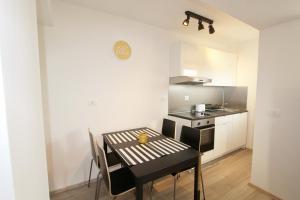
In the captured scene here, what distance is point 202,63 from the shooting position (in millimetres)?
2863

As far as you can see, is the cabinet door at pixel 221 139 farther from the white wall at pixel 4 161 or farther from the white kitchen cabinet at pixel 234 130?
the white wall at pixel 4 161

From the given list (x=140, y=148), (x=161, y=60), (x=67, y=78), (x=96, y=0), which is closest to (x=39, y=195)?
(x=140, y=148)

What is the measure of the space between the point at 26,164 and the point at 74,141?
4.43ft

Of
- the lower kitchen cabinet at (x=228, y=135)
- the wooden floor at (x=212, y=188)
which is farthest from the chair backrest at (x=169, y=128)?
the lower kitchen cabinet at (x=228, y=135)

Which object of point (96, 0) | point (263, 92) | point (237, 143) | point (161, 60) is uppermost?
point (96, 0)

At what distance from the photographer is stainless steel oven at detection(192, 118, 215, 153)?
2.55 metres

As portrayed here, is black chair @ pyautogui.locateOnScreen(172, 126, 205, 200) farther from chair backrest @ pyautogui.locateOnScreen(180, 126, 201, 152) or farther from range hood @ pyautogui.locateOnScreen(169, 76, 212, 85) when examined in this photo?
range hood @ pyautogui.locateOnScreen(169, 76, 212, 85)

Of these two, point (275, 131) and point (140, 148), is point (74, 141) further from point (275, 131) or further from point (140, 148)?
point (275, 131)

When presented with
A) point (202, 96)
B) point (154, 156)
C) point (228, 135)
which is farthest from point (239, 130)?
point (154, 156)

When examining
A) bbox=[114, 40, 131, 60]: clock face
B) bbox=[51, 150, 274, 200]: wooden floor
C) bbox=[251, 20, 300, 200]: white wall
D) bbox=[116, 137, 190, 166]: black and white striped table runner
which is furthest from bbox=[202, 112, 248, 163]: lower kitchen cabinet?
bbox=[114, 40, 131, 60]: clock face

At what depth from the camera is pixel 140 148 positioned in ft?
5.51

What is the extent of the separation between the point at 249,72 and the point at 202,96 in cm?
116

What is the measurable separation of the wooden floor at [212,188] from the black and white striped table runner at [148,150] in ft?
2.38

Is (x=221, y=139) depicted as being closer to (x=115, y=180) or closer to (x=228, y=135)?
(x=228, y=135)
